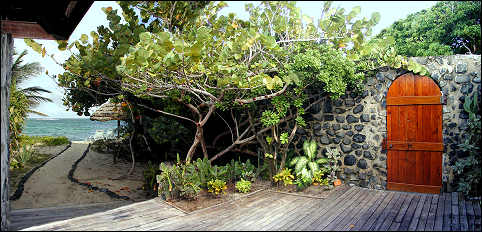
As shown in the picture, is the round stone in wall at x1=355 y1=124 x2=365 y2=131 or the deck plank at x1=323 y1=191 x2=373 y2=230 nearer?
the deck plank at x1=323 y1=191 x2=373 y2=230

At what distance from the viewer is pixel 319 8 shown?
15.6 feet

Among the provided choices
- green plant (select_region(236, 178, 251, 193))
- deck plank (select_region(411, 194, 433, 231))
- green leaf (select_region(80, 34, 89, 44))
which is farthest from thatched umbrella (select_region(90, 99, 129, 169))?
deck plank (select_region(411, 194, 433, 231))

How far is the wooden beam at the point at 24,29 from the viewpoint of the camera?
3.65 metres

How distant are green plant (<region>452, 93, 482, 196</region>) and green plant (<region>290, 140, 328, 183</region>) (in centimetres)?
213

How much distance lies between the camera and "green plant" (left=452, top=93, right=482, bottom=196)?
14.8 feet

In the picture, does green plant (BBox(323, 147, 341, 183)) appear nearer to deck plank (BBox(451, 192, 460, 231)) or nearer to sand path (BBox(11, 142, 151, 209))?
deck plank (BBox(451, 192, 460, 231))

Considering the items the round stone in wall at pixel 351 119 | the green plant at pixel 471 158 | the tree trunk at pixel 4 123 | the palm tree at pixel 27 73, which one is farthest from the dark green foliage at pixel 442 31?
the palm tree at pixel 27 73

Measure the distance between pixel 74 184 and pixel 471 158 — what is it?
8628 mm

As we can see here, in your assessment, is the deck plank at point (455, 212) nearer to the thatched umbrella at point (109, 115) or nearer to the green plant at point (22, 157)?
the thatched umbrella at point (109, 115)

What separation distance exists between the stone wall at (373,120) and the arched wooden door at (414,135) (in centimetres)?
10

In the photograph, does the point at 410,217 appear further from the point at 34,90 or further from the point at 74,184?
the point at 34,90

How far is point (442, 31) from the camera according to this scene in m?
11.6

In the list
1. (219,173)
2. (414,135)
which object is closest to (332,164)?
(414,135)

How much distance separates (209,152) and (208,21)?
12.7 feet
